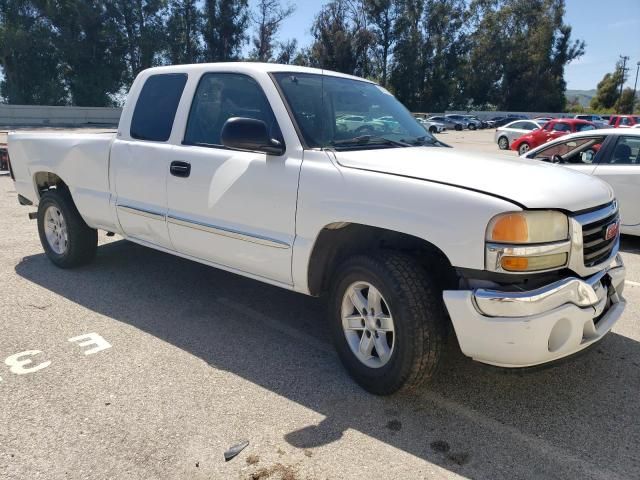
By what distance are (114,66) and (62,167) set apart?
162ft

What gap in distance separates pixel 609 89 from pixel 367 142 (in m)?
84.9

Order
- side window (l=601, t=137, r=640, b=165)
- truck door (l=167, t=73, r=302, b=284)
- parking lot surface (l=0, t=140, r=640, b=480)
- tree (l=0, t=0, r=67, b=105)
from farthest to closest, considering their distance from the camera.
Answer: tree (l=0, t=0, r=67, b=105) < side window (l=601, t=137, r=640, b=165) < truck door (l=167, t=73, r=302, b=284) < parking lot surface (l=0, t=140, r=640, b=480)

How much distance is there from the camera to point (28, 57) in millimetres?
46688

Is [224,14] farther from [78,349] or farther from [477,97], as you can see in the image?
[78,349]

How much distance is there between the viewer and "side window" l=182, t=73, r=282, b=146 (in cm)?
388

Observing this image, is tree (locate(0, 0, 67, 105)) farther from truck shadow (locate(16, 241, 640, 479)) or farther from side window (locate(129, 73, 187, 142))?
truck shadow (locate(16, 241, 640, 479))

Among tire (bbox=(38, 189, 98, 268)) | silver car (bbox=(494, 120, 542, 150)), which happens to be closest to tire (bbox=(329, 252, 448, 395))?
tire (bbox=(38, 189, 98, 268))

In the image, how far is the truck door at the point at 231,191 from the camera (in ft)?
11.7

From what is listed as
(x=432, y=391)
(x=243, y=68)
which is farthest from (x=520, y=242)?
(x=243, y=68)

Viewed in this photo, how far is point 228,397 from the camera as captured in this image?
3.29 m

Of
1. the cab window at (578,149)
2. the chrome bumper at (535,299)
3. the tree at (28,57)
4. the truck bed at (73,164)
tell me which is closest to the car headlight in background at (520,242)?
the chrome bumper at (535,299)

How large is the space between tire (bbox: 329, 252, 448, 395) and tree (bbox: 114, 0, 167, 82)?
51305 millimetres

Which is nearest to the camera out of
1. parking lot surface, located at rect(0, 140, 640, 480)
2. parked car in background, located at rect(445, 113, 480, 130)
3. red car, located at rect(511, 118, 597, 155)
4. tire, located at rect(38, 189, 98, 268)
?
parking lot surface, located at rect(0, 140, 640, 480)

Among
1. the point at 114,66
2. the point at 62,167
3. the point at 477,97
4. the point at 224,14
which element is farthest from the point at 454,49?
the point at 62,167
